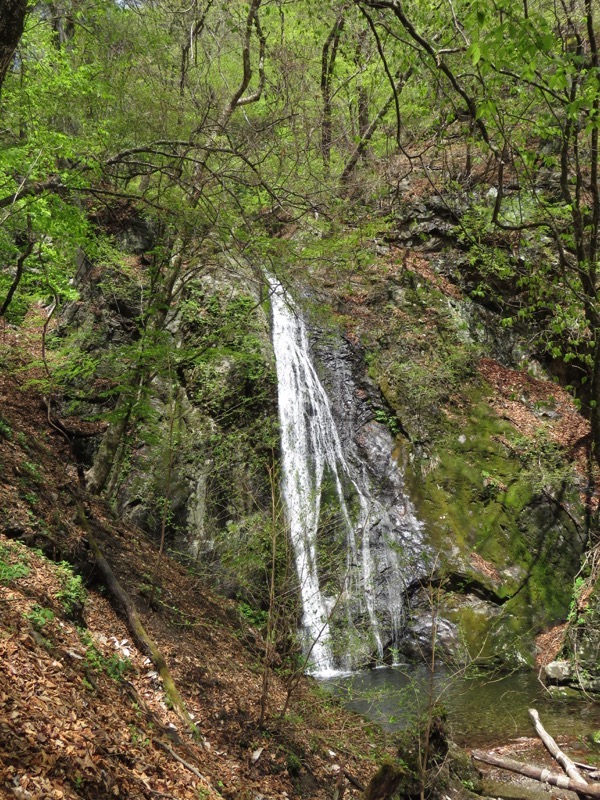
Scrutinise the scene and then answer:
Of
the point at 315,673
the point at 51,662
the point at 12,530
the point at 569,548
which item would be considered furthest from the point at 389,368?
the point at 51,662

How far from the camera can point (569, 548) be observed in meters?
10.6

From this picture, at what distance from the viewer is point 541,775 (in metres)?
5.07

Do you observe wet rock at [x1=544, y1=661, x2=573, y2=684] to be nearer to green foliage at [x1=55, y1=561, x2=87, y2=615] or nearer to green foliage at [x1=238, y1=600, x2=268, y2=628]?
green foliage at [x1=238, y1=600, x2=268, y2=628]

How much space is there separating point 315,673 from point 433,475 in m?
4.71

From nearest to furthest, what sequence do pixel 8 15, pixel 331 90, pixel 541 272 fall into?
pixel 8 15 < pixel 541 272 < pixel 331 90

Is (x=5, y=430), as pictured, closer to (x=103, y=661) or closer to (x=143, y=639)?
(x=143, y=639)

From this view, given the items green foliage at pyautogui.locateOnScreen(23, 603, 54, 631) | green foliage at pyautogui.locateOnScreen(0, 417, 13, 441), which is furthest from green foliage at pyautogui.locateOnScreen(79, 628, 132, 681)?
green foliage at pyautogui.locateOnScreen(0, 417, 13, 441)

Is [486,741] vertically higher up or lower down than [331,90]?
lower down

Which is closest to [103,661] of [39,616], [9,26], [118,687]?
[118,687]

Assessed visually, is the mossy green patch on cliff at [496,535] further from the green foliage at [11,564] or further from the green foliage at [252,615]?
the green foliage at [11,564]

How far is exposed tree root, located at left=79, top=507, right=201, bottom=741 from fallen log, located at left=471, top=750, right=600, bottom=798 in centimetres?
331

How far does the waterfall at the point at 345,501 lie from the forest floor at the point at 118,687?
2.17 m

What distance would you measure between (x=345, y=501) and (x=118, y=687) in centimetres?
754

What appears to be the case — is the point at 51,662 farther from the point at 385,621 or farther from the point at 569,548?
the point at 569,548
